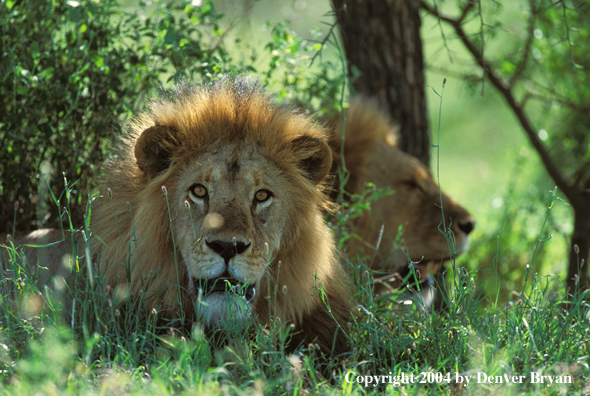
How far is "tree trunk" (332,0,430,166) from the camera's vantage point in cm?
568

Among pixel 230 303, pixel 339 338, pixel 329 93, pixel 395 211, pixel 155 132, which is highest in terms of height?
pixel 329 93

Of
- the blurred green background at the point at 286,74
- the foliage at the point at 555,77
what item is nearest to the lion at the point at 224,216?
the blurred green background at the point at 286,74

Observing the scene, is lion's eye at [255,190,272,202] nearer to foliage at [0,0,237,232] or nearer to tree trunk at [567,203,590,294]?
foliage at [0,0,237,232]

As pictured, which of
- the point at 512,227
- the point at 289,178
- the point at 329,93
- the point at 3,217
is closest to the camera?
the point at 289,178

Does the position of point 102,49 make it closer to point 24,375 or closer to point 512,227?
point 24,375

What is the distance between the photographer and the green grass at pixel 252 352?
7.88 feet

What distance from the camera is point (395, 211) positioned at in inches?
194

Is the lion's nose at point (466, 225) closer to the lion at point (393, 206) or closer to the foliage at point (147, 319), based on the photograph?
the lion at point (393, 206)

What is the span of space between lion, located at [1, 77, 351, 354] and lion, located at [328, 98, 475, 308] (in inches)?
52.9

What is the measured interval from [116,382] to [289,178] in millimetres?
1403

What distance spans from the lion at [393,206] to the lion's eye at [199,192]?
1835mm

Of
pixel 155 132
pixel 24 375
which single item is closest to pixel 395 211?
pixel 155 132

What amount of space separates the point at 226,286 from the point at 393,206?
2406 mm

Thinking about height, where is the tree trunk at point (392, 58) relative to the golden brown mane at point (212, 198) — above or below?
above
